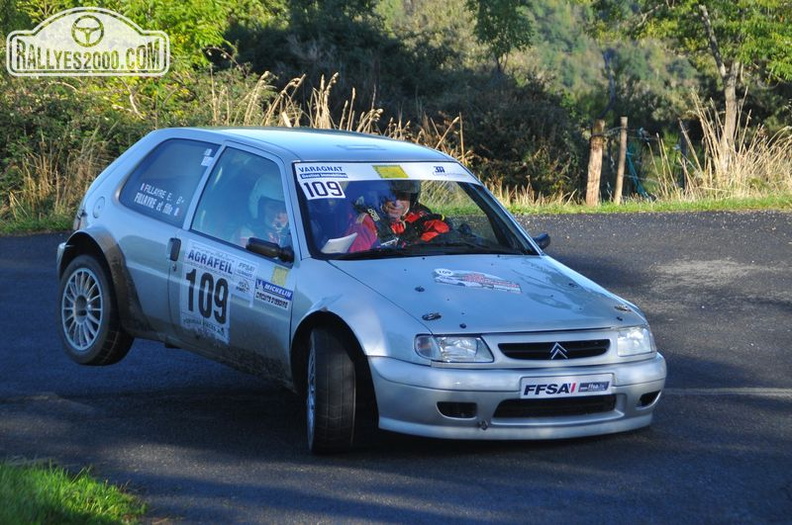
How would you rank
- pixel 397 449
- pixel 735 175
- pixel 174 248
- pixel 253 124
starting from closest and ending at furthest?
pixel 397 449
pixel 174 248
pixel 735 175
pixel 253 124

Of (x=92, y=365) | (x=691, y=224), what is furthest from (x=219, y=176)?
(x=691, y=224)

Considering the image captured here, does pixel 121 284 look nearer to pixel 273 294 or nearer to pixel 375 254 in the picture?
pixel 273 294

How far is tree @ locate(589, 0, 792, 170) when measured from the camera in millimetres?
26938

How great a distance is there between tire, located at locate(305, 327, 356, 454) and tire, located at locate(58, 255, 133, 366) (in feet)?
6.93

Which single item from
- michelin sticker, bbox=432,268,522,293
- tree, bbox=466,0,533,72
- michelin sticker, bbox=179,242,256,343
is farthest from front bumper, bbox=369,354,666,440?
tree, bbox=466,0,533,72

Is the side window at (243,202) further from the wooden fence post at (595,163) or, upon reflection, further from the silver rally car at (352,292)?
the wooden fence post at (595,163)

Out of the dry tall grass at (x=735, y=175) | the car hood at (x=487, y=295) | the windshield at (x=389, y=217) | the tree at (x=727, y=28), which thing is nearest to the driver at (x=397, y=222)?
the windshield at (x=389, y=217)

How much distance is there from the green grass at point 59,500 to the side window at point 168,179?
Answer: 2.38 meters

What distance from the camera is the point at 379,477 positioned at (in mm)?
5906

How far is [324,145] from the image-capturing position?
7500mm

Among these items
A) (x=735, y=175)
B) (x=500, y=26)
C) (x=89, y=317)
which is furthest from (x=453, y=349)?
(x=500, y=26)

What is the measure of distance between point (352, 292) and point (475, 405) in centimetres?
86

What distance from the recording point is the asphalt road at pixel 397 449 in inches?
215

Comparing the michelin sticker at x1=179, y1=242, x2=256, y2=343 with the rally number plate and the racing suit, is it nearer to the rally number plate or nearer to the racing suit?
the racing suit
